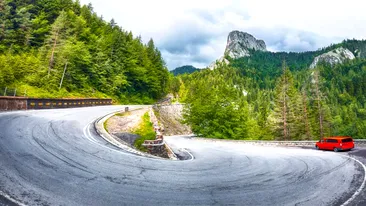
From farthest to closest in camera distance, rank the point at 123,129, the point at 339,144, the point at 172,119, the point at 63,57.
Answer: the point at 172,119 < the point at 63,57 < the point at 339,144 < the point at 123,129

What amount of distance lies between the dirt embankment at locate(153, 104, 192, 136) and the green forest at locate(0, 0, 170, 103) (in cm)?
1155

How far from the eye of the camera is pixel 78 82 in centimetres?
4925

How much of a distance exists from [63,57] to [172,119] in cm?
2807

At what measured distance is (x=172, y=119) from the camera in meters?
58.9

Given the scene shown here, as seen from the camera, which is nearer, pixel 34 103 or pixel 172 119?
pixel 34 103

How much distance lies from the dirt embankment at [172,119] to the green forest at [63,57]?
11.6 m

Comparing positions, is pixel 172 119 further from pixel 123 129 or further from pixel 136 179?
pixel 136 179

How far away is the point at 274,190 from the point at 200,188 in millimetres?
2689

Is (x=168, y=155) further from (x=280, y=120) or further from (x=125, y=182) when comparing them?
(x=280, y=120)

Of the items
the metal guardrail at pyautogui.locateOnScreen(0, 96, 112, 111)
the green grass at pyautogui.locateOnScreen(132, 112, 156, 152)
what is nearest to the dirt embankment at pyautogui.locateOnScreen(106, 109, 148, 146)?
the green grass at pyautogui.locateOnScreen(132, 112, 156, 152)

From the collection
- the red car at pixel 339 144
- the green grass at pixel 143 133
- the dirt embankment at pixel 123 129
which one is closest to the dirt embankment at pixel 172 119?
the dirt embankment at pixel 123 129

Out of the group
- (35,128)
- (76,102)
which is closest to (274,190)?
(35,128)

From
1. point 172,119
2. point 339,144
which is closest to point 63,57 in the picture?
point 172,119

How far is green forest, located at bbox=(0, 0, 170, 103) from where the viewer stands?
3975 centimetres
